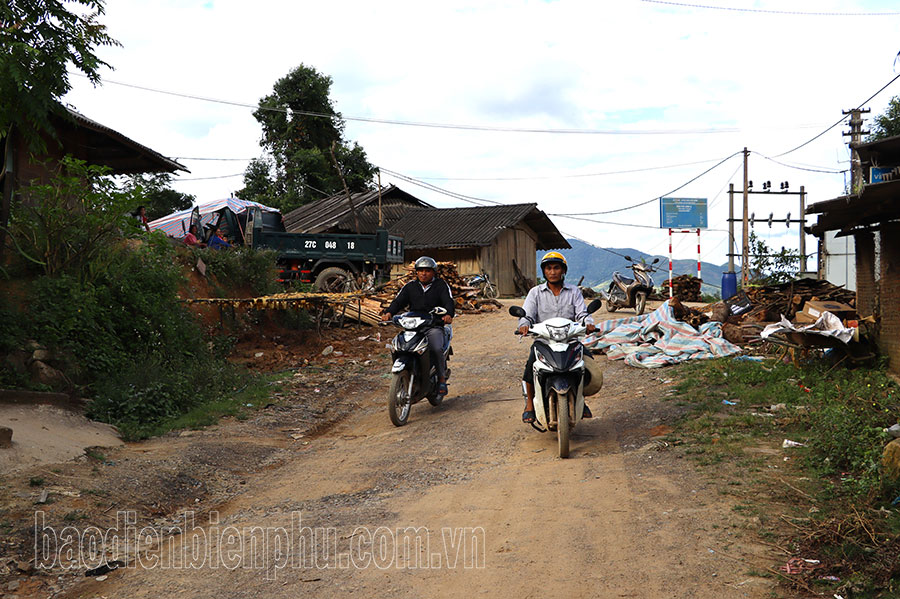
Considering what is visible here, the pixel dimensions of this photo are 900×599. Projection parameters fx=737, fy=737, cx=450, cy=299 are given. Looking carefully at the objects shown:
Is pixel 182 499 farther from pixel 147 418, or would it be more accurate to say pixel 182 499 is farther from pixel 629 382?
pixel 629 382

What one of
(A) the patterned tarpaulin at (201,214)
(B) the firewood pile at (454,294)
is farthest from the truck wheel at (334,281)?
(A) the patterned tarpaulin at (201,214)

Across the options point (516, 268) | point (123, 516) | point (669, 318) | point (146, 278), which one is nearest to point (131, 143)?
point (146, 278)

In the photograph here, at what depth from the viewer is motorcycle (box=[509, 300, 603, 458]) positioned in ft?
21.9

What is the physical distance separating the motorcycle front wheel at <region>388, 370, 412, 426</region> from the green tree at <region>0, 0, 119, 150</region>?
445 cm

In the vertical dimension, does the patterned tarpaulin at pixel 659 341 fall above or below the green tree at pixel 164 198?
below

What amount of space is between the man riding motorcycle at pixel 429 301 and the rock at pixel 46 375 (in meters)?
3.98

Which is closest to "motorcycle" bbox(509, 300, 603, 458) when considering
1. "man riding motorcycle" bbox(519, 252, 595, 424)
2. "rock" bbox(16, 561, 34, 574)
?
"man riding motorcycle" bbox(519, 252, 595, 424)

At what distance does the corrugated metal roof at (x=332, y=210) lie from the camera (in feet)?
109

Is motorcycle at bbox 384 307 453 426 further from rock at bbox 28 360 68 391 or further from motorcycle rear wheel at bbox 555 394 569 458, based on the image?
rock at bbox 28 360 68 391

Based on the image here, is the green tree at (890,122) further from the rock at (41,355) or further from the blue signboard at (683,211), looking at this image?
the rock at (41,355)

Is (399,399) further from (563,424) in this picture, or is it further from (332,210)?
(332,210)

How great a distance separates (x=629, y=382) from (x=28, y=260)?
28.0ft

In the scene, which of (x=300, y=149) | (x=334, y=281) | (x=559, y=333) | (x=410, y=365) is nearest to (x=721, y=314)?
(x=410, y=365)

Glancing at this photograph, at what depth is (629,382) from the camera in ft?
35.6
